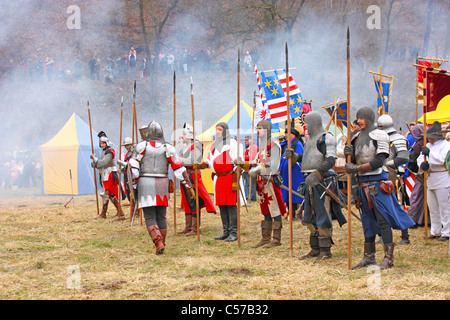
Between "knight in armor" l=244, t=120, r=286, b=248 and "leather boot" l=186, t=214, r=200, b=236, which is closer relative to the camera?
"knight in armor" l=244, t=120, r=286, b=248

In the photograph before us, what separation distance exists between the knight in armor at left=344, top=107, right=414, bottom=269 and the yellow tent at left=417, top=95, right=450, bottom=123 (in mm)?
1919

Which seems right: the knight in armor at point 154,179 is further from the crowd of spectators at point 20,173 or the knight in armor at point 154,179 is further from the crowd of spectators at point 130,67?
the crowd of spectators at point 130,67

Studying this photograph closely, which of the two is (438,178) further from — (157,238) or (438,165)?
(157,238)

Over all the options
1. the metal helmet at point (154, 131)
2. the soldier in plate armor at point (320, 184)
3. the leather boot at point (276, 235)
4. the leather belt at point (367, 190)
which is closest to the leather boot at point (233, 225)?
the leather boot at point (276, 235)

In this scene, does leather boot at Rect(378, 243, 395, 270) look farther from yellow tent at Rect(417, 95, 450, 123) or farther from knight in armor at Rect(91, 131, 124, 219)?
knight in armor at Rect(91, 131, 124, 219)

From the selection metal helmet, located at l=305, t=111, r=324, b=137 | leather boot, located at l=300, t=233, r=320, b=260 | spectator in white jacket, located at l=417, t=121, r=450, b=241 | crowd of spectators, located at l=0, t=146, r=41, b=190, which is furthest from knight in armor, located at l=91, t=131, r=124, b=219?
crowd of spectators, located at l=0, t=146, r=41, b=190

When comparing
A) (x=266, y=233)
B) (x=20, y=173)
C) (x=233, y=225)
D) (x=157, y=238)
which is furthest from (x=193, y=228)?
(x=20, y=173)

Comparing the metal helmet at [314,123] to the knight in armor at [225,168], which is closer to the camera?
the metal helmet at [314,123]

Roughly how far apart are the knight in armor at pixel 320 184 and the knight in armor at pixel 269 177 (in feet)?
2.44

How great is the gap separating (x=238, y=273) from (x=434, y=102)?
3.64 m

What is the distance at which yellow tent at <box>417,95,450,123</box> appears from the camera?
23.8ft

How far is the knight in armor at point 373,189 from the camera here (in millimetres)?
5613

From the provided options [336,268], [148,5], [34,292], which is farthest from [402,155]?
[148,5]
